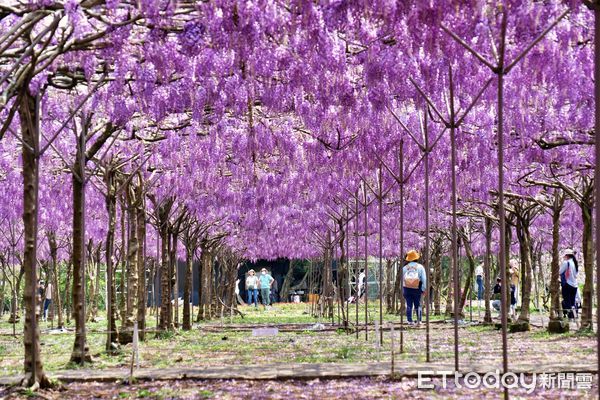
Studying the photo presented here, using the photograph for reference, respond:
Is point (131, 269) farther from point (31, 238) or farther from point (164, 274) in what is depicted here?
point (31, 238)

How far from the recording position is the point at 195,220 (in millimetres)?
25234

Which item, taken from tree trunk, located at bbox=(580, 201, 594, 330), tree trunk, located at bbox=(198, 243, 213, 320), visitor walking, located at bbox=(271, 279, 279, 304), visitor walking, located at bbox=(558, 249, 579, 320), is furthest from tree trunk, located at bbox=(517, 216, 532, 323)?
visitor walking, located at bbox=(271, 279, 279, 304)

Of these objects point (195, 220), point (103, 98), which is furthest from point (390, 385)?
point (195, 220)

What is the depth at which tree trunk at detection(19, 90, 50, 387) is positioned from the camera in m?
9.19

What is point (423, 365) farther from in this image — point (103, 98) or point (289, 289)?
point (289, 289)

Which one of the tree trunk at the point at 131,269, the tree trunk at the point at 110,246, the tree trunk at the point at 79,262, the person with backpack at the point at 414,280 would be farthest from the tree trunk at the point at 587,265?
the tree trunk at the point at 79,262

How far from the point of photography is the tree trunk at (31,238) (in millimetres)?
9188

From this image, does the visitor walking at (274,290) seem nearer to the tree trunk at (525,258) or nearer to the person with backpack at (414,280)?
the person with backpack at (414,280)

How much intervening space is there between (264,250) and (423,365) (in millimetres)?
31512

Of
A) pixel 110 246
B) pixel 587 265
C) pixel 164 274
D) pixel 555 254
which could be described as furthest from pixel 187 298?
pixel 587 265
